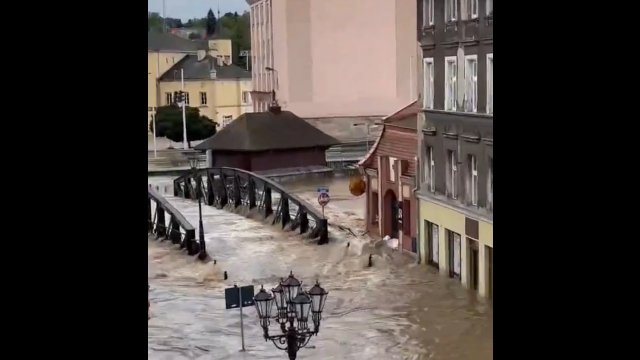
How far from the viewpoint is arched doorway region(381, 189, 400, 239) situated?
9.19 feet

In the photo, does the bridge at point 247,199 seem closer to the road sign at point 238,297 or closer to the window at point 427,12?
the road sign at point 238,297

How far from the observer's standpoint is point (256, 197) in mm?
2783

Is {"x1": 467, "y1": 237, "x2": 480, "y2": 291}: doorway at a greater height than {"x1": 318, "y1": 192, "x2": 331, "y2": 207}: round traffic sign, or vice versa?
{"x1": 318, "y1": 192, "x2": 331, "y2": 207}: round traffic sign

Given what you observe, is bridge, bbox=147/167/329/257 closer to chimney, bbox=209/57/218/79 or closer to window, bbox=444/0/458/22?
chimney, bbox=209/57/218/79

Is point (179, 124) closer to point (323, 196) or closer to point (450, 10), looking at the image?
point (323, 196)

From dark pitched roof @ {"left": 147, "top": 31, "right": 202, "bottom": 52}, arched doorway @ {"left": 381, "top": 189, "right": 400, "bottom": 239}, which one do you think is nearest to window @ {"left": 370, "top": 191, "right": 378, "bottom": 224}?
arched doorway @ {"left": 381, "top": 189, "right": 400, "bottom": 239}

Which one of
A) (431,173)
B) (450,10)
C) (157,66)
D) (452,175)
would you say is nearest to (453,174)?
(452,175)

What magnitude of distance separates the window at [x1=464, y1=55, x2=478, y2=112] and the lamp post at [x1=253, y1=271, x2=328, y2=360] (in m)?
0.75

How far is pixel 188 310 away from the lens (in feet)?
7.90

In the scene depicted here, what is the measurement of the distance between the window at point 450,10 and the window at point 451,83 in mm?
110

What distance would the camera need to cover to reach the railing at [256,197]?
2.72 metres
